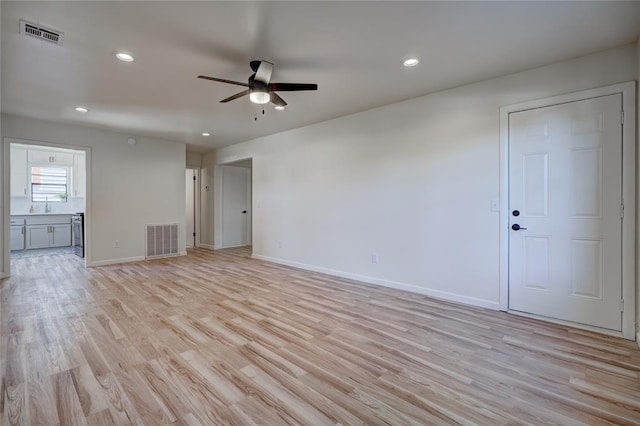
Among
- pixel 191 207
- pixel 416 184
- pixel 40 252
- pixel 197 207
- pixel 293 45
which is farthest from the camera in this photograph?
pixel 191 207

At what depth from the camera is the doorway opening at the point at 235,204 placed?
753 cm

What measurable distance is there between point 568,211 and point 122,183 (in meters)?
7.08

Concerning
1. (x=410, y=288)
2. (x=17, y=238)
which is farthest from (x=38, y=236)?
(x=410, y=288)

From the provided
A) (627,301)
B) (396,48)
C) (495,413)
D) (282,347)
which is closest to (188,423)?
(282,347)

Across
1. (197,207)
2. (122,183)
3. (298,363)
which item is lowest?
(298,363)

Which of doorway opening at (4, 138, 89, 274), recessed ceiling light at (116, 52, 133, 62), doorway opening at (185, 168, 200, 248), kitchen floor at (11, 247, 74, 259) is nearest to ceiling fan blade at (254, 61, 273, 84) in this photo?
recessed ceiling light at (116, 52, 133, 62)

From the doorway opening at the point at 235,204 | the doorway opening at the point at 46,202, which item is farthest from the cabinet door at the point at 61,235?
the doorway opening at the point at 235,204

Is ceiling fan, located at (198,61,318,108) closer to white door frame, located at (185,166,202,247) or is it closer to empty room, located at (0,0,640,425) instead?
empty room, located at (0,0,640,425)

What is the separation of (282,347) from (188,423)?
35.7 inches

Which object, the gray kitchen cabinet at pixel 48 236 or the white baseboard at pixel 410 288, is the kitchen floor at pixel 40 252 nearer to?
the gray kitchen cabinet at pixel 48 236

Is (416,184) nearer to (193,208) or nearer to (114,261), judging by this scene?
(114,261)

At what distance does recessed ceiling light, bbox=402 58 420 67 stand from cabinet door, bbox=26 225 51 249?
29.8ft

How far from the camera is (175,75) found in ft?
10.1

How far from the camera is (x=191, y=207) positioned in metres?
8.21
